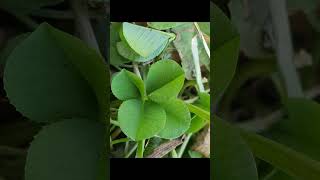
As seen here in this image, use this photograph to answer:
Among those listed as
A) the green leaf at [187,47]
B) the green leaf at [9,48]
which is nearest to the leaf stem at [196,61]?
the green leaf at [187,47]

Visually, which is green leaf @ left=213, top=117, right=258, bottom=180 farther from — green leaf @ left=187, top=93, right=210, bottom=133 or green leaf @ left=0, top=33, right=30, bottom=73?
green leaf @ left=0, top=33, right=30, bottom=73

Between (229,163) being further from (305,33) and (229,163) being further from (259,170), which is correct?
(305,33)

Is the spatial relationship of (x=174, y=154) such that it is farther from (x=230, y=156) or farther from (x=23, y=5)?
(x=23, y=5)

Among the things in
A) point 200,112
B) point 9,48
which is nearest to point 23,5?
point 9,48

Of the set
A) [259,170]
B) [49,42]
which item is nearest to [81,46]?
[49,42]

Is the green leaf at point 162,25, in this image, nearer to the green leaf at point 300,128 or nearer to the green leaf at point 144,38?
the green leaf at point 144,38

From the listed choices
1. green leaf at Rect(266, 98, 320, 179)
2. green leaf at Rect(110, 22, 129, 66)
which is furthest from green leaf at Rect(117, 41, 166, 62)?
green leaf at Rect(266, 98, 320, 179)

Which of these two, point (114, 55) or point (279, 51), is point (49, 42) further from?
point (279, 51)
